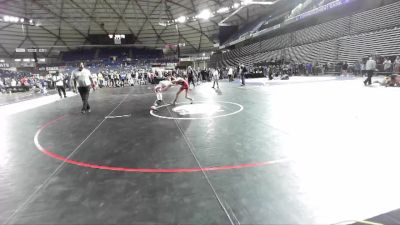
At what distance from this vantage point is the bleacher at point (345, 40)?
1894 cm

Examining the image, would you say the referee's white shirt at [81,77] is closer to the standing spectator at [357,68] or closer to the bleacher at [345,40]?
the standing spectator at [357,68]

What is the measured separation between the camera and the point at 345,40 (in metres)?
22.4

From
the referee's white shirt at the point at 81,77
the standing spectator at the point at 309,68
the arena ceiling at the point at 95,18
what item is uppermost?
the arena ceiling at the point at 95,18

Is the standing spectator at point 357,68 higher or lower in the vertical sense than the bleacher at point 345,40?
lower

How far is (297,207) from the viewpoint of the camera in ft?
8.13

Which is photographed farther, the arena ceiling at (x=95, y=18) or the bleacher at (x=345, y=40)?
the arena ceiling at (x=95, y=18)

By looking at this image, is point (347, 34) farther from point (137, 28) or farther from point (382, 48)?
point (137, 28)

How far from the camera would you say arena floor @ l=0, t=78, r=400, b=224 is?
8.07ft

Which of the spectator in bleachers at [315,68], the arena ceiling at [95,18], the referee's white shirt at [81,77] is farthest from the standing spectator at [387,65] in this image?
the arena ceiling at [95,18]

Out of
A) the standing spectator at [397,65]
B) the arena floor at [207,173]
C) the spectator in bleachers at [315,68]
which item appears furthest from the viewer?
the spectator in bleachers at [315,68]

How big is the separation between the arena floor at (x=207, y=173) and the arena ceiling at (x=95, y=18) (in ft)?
107

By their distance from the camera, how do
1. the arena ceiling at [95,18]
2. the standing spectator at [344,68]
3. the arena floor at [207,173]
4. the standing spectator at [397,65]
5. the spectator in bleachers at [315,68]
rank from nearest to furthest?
the arena floor at [207,173] < the standing spectator at [397,65] < the standing spectator at [344,68] < the spectator in bleachers at [315,68] < the arena ceiling at [95,18]

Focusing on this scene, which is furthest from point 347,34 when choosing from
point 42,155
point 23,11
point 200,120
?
point 23,11

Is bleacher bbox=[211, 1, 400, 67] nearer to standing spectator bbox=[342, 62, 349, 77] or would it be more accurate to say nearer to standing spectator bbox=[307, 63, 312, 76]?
standing spectator bbox=[307, 63, 312, 76]
